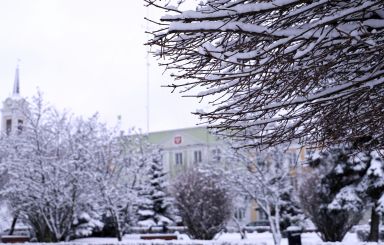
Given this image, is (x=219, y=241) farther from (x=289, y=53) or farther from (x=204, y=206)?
(x=289, y=53)

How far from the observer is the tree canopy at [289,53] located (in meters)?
3.45

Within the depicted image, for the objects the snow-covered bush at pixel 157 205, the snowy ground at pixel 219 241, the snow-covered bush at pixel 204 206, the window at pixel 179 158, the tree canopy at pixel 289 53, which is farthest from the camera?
the window at pixel 179 158

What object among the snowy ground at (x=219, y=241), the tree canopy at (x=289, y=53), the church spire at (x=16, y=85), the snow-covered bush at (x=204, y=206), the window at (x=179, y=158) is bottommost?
the snowy ground at (x=219, y=241)

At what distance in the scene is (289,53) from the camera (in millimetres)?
3611

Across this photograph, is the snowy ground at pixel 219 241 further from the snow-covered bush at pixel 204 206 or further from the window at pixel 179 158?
the window at pixel 179 158

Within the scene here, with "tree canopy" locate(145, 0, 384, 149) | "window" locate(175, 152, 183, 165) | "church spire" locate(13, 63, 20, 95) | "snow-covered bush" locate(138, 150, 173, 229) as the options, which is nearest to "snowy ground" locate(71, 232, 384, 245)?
"snow-covered bush" locate(138, 150, 173, 229)

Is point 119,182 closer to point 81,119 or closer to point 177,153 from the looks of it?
point 81,119

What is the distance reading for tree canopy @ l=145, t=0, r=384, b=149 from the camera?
345 centimetres

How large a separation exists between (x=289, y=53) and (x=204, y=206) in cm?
1982

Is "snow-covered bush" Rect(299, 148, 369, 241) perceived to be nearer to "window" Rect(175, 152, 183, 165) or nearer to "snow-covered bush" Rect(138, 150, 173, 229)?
"snow-covered bush" Rect(138, 150, 173, 229)

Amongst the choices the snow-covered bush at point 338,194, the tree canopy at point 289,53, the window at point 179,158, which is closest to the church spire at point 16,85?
the window at point 179,158

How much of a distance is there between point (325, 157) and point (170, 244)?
7001 millimetres

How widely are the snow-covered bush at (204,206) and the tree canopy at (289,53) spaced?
57.6 feet

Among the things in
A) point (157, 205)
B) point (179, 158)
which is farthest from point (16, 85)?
point (157, 205)
